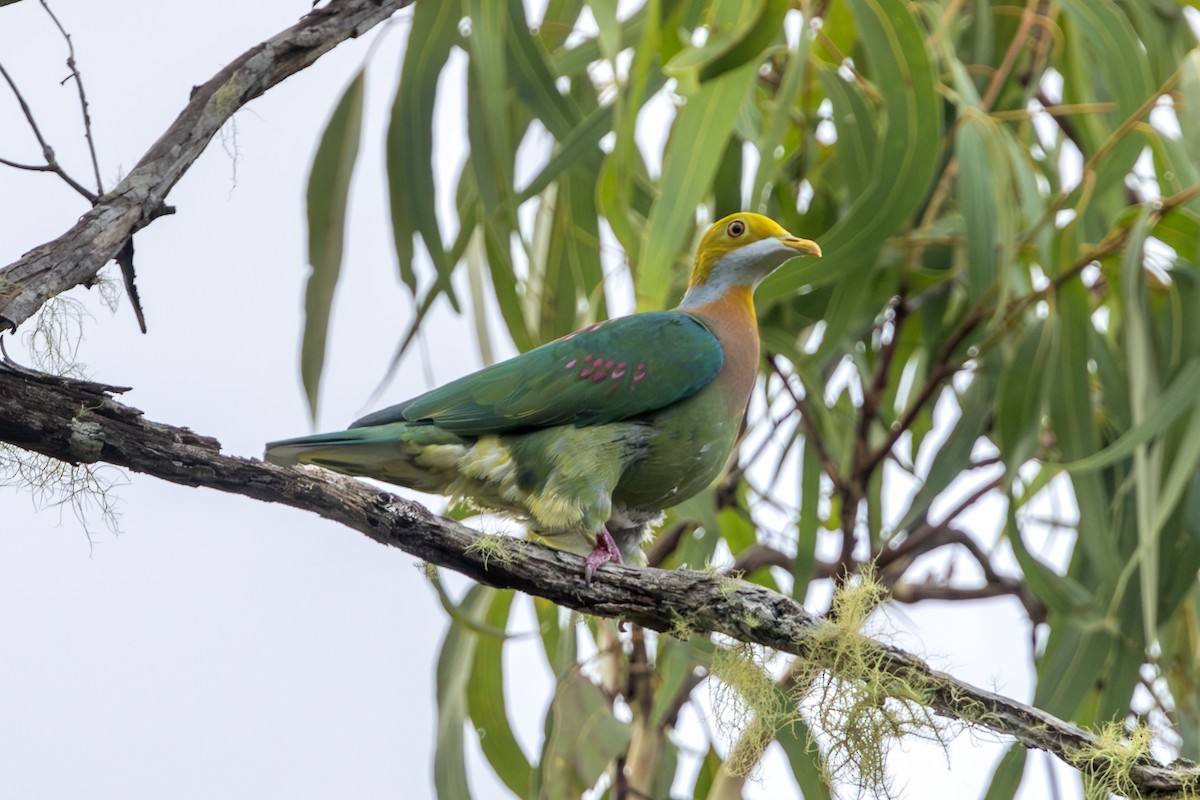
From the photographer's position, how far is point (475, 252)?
15.1 feet

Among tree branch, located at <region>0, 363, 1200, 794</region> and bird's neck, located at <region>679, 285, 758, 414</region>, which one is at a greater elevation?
bird's neck, located at <region>679, 285, 758, 414</region>

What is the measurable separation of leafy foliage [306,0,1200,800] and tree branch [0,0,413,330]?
109cm

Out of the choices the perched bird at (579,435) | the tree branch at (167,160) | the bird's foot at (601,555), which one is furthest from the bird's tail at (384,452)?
the tree branch at (167,160)

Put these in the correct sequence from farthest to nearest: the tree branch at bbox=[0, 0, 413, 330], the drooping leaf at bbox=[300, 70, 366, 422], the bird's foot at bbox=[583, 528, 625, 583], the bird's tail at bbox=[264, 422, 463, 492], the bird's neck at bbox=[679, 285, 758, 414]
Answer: the drooping leaf at bbox=[300, 70, 366, 422]
the bird's neck at bbox=[679, 285, 758, 414]
the bird's tail at bbox=[264, 422, 463, 492]
the bird's foot at bbox=[583, 528, 625, 583]
the tree branch at bbox=[0, 0, 413, 330]

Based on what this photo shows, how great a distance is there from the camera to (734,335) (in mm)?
3391

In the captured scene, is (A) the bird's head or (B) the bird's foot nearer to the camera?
(B) the bird's foot

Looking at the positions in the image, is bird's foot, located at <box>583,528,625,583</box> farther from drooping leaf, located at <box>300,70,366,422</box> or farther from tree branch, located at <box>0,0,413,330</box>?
drooping leaf, located at <box>300,70,366,422</box>

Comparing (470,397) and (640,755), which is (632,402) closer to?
(470,397)

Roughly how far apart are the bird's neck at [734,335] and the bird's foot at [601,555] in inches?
18.4

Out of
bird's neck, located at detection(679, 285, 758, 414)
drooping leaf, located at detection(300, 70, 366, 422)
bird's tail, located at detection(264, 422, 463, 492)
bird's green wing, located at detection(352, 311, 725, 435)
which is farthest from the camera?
drooping leaf, located at detection(300, 70, 366, 422)

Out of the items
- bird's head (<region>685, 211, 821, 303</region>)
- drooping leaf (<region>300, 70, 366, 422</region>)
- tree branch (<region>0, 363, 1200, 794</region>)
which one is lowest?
tree branch (<region>0, 363, 1200, 794</region>)

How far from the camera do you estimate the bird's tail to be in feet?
9.50

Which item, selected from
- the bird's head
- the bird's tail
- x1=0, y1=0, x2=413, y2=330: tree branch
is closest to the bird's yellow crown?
the bird's head

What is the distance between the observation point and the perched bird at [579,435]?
2.99 m
